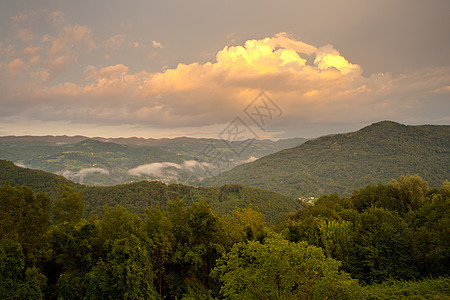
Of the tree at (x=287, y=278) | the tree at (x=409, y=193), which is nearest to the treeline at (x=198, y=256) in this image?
the tree at (x=287, y=278)

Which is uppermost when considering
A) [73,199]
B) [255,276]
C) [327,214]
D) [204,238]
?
[73,199]

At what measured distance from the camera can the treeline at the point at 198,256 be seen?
1686 cm

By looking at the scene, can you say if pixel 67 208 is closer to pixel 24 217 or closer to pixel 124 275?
pixel 24 217

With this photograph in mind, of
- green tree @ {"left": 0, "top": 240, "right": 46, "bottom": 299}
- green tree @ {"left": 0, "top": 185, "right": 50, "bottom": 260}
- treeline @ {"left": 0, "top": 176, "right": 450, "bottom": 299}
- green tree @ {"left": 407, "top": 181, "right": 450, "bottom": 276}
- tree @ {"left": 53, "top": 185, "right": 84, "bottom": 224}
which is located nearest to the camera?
treeline @ {"left": 0, "top": 176, "right": 450, "bottom": 299}

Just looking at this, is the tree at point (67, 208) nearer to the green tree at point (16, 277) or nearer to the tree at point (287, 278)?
the green tree at point (16, 277)

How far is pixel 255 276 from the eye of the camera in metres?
16.1

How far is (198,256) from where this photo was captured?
25391mm

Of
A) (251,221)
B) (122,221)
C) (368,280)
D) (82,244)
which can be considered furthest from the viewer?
(251,221)

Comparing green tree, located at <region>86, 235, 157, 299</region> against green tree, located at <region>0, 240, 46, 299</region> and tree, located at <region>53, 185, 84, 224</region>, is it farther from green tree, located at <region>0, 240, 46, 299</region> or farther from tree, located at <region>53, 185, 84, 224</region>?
tree, located at <region>53, 185, 84, 224</region>

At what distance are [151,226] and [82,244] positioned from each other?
7.39 meters

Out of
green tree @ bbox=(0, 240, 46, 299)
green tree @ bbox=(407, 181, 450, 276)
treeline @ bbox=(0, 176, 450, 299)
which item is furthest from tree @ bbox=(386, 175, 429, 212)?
green tree @ bbox=(0, 240, 46, 299)

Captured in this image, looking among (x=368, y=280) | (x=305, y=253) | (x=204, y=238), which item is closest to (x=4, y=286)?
(x=204, y=238)

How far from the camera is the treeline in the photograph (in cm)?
1686

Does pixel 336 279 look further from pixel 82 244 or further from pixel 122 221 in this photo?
pixel 82 244
